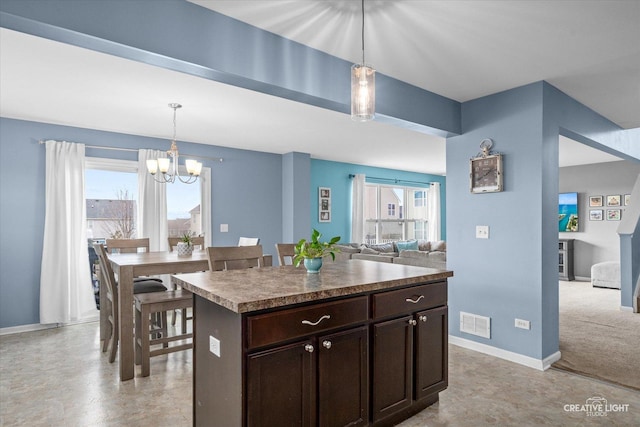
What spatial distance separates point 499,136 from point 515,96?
1.20ft

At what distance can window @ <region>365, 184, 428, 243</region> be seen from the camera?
27.3 feet

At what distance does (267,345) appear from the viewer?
1.62m

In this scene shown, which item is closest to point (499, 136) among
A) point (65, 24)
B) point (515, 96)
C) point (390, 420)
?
point (515, 96)

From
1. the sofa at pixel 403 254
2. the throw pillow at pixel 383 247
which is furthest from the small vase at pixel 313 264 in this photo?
the throw pillow at pixel 383 247

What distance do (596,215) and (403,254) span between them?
16.1 feet

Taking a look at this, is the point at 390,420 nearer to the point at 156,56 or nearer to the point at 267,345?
the point at 267,345

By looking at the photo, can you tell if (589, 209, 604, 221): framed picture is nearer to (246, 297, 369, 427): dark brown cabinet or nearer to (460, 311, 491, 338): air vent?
(460, 311, 491, 338): air vent

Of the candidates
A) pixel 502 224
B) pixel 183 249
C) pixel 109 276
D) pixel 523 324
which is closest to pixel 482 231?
pixel 502 224

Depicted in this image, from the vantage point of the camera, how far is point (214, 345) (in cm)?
177

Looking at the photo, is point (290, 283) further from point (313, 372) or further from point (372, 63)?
point (372, 63)

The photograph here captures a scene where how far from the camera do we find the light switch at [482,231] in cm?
350

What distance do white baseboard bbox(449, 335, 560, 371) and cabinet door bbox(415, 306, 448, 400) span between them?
1.18 metres

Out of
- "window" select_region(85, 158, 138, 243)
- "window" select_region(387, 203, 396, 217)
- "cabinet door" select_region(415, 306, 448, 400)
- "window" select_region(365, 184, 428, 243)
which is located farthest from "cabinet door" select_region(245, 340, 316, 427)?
"window" select_region(387, 203, 396, 217)

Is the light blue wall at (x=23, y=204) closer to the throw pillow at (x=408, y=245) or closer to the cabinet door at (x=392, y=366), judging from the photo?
the cabinet door at (x=392, y=366)
